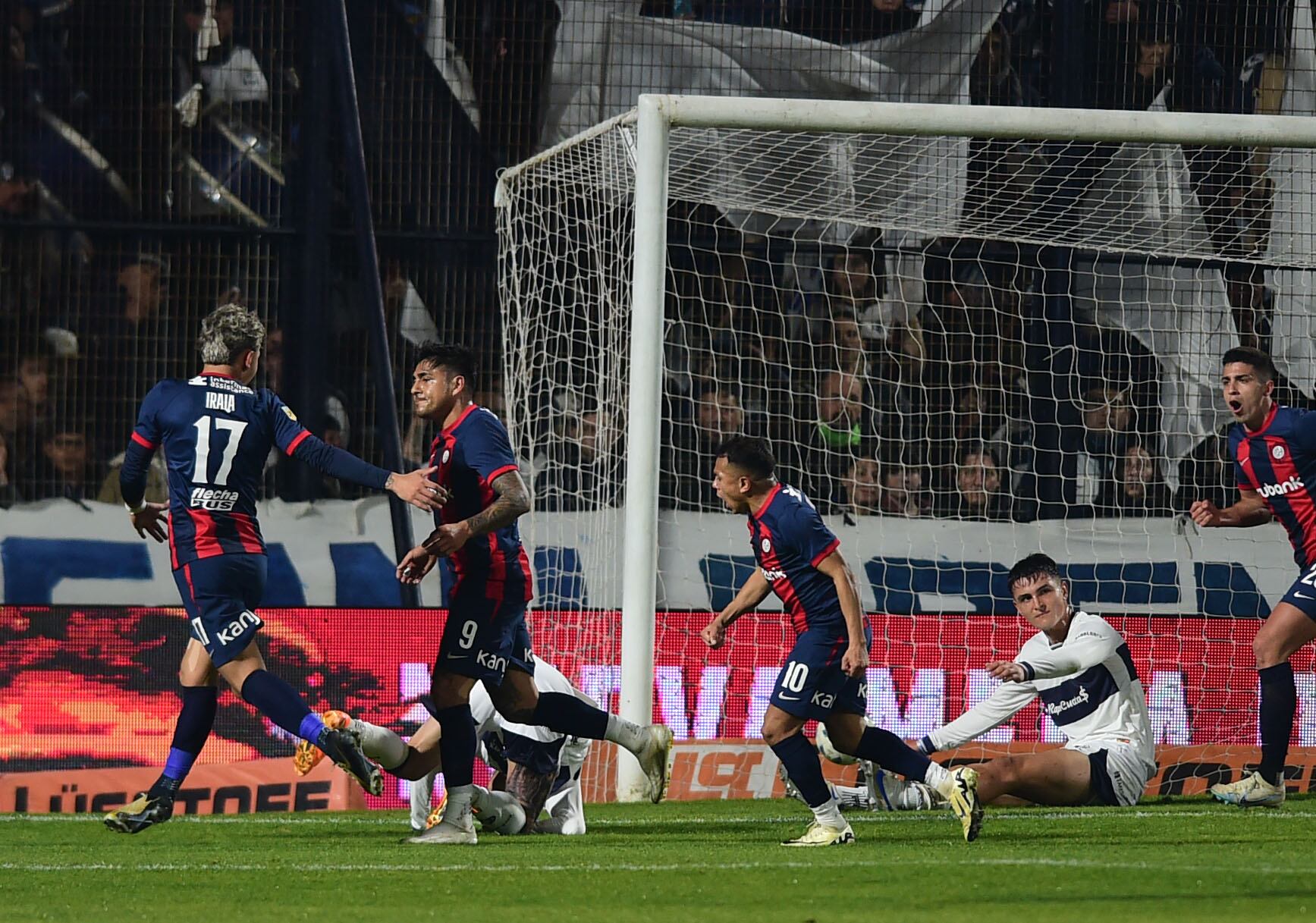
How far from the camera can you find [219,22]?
10.7m

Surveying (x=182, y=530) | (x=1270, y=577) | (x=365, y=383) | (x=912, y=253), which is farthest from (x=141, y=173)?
(x=1270, y=577)

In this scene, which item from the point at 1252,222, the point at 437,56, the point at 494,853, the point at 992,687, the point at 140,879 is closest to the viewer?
the point at 140,879

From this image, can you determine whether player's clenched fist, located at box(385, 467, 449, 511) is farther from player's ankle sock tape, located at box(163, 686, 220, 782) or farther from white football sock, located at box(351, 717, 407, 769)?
player's ankle sock tape, located at box(163, 686, 220, 782)

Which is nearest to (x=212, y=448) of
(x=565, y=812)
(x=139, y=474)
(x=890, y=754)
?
(x=139, y=474)

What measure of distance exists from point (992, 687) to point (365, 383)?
4.59 m

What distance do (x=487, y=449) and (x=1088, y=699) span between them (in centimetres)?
288

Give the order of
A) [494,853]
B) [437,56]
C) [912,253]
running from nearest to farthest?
[494,853] → [912,253] → [437,56]

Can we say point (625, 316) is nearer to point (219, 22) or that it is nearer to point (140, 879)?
point (219, 22)

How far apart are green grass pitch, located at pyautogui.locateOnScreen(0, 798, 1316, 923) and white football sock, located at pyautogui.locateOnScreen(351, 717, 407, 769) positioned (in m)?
0.29

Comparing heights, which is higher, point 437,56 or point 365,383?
point 437,56

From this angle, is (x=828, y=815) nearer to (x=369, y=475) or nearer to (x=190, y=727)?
(x=369, y=475)

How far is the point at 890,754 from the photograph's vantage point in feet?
18.9

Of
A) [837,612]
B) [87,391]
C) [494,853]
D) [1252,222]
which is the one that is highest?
[1252,222]

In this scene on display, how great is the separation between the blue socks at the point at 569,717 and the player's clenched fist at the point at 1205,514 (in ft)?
8.42
